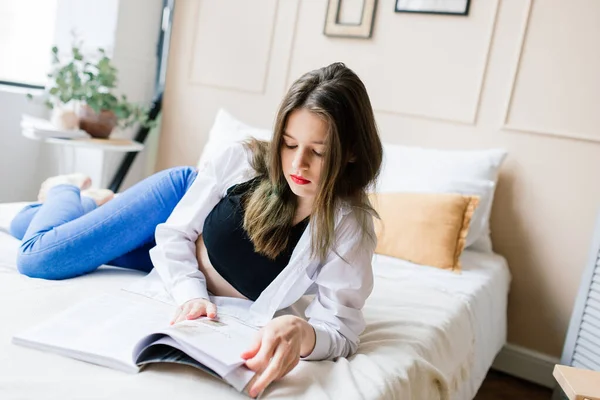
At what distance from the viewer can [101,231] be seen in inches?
58.1

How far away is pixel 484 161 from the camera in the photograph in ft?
7.75

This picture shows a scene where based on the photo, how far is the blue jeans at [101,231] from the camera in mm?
1457

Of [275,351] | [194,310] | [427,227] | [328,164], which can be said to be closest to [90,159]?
[427,227]

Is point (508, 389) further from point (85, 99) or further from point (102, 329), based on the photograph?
point (85, 99)

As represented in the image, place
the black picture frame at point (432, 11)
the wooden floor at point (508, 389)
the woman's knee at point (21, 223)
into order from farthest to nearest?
the black picture frame at point (432, 11) → the wooden floor at point (508, 389) → the woman's knee at point (21, 223)

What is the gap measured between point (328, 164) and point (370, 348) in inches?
17.1

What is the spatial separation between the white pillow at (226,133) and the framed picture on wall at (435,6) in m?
0.84

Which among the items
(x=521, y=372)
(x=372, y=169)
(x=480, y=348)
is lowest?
(x=521, y=372)

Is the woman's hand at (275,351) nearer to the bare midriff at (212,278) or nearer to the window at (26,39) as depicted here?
the bare midriff at (212,278)

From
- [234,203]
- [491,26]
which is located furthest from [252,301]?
[491,26]

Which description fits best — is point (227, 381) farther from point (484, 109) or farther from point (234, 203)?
point (484, 109)

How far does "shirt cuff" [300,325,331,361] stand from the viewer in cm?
113

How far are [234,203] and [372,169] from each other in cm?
36

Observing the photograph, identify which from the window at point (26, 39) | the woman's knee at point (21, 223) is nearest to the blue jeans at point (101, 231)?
the woman's knee at point (21, 223)
